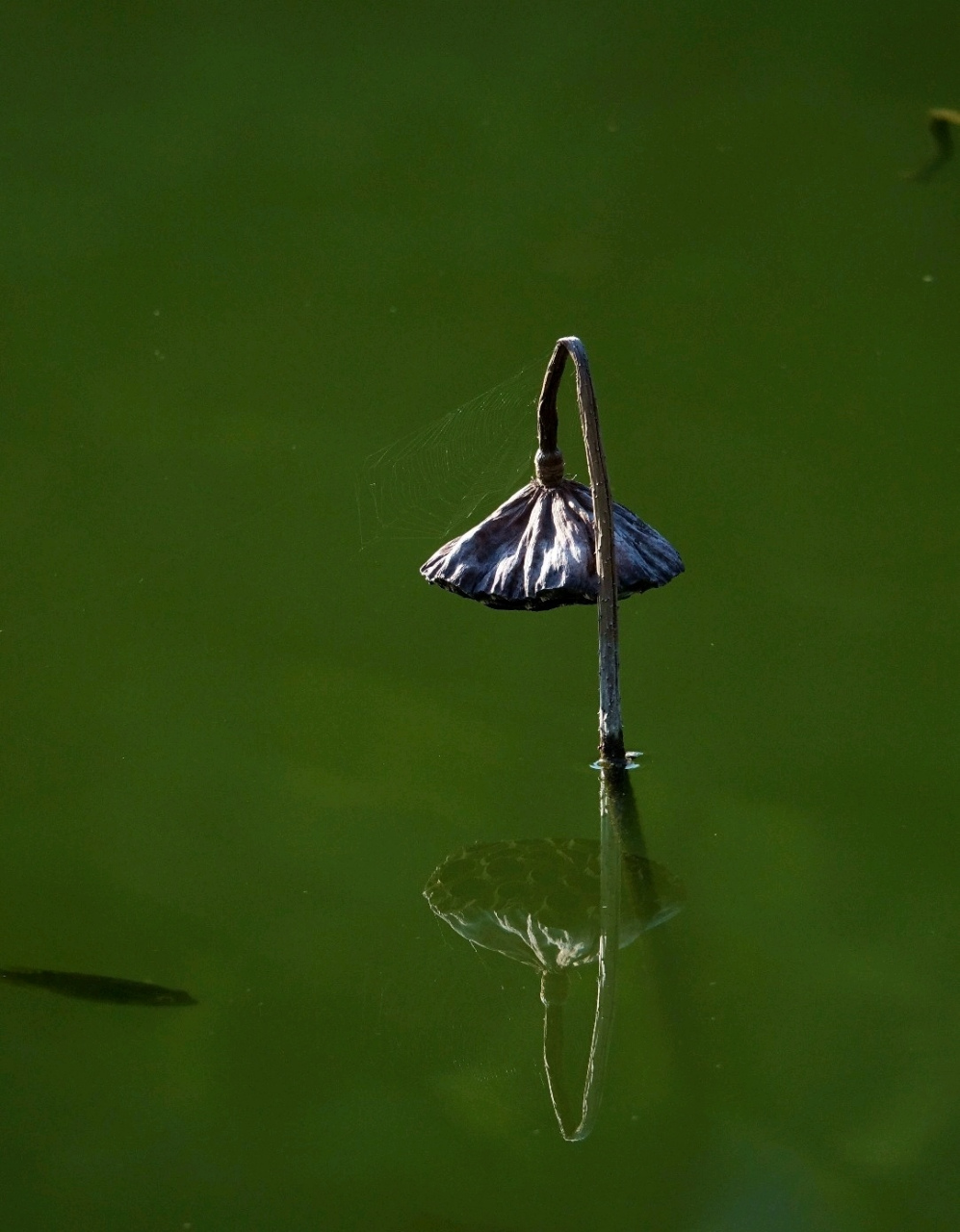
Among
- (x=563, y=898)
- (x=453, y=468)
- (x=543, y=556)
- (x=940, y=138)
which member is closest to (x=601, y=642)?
(x=543, y=556)

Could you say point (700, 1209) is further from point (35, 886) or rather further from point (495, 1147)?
point (35, 886)

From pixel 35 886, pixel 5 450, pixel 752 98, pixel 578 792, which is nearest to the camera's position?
pixel 35 886

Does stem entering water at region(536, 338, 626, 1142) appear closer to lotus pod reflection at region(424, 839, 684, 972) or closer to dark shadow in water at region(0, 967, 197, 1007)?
lotus pod reflection at region(424, 839, 684, 972)

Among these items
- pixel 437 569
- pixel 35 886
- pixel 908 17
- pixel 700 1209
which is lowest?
pixel 700 1209

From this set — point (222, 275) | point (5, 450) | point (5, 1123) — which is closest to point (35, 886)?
point (5, 1123)

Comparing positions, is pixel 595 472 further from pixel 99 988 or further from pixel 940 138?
pixel 940 138

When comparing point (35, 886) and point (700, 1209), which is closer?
point (700, 1209)

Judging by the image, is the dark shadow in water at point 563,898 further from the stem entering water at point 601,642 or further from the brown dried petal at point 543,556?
the brown dried petal at point 543,556

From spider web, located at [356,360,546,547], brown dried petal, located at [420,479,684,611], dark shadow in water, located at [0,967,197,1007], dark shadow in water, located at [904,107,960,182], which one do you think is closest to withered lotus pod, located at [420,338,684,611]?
brown dried petal, located at [420,479,684,611]
